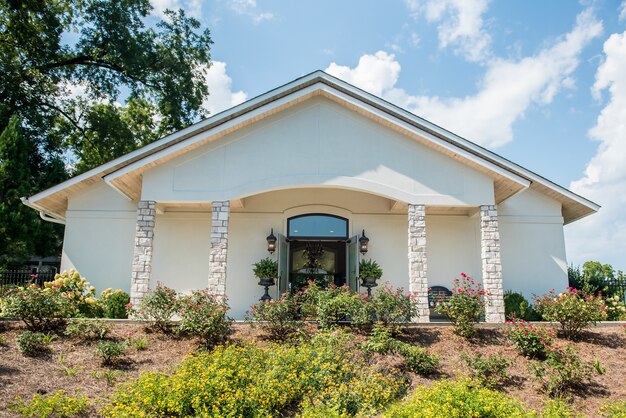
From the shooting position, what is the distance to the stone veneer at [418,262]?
10867 mm

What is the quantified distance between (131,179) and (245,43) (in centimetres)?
463

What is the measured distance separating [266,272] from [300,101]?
185 inches

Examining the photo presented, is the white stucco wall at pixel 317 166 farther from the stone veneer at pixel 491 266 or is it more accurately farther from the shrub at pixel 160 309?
the shrub at pixel 160 309

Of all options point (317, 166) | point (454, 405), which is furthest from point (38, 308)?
point (454, 405)

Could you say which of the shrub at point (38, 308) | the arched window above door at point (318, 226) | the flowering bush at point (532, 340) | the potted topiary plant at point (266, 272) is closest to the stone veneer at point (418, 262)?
the flowering bush at point (532, 340)

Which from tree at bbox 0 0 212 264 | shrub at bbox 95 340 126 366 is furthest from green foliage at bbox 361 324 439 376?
tree at bbox 0 0 212 264

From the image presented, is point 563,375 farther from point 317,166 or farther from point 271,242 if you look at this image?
point 271,242

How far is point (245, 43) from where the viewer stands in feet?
40.2

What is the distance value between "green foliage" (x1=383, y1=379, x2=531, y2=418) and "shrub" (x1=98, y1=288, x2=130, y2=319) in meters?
7.21

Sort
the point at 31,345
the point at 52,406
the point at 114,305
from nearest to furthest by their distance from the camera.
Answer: the point at 52,406
the point at 31,345
the point at 114,305

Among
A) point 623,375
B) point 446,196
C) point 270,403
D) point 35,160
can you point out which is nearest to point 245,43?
point 446,196

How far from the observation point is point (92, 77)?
75.5 ft

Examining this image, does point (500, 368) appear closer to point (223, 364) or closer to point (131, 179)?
point (223, 364)

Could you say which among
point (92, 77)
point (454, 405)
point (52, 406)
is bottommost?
point (52, 406)
